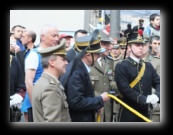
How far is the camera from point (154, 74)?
5430 mm

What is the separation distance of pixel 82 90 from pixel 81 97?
7 centimetres

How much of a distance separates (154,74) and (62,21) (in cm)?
276

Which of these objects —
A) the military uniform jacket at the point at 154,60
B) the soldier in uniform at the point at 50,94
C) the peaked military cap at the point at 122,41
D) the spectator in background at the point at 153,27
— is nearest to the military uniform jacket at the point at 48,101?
the soldier in uniform at the point at 50,94

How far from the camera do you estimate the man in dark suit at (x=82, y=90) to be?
168 inches

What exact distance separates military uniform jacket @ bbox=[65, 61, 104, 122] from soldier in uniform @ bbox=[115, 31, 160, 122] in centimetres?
81

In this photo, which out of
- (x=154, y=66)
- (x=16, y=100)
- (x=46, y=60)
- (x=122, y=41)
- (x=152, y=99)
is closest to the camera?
(x=46, y=60)

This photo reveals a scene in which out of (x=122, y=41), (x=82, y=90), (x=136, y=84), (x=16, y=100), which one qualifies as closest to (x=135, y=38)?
(x=136, y=84)

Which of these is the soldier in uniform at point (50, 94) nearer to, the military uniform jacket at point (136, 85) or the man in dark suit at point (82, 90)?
the man in dark suit at point (82, 90)

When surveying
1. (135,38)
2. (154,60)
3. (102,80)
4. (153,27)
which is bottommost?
(102,80)

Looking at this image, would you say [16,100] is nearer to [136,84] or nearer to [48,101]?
[48,101]

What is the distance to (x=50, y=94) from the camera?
373 cm
